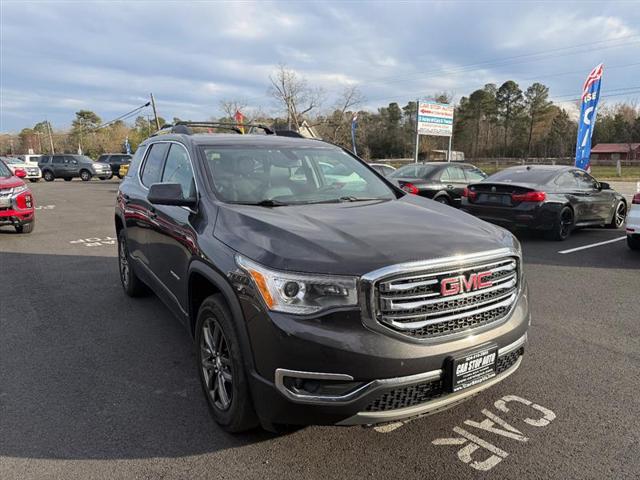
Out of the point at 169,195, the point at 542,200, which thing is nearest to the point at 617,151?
the point at 542,200

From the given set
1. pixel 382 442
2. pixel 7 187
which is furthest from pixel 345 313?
pixel 7 187

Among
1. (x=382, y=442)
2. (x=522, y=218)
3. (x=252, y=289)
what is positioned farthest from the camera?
(x=522, y=218)

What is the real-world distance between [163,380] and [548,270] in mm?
5636

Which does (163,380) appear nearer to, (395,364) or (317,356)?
(317,356)

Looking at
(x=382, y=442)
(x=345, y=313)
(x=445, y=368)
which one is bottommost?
(x=382, y=442)

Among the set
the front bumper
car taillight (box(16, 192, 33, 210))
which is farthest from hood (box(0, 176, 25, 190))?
the front bumper

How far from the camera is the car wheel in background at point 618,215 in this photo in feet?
35.0

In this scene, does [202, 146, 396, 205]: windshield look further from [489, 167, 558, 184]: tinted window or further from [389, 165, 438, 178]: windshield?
[389, 165, 438, 178]: windshield

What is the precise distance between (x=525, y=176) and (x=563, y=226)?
3.97ft

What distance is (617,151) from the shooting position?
267 ft

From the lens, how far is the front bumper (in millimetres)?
2238

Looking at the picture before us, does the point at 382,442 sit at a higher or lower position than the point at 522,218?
lower

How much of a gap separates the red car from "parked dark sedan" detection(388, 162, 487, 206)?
778 cm

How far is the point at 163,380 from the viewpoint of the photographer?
3.57m
